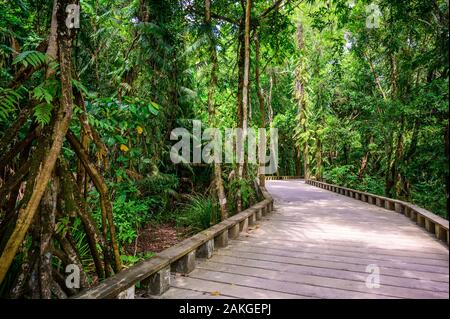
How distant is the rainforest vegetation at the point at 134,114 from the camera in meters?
3.02

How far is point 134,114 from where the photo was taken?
4262mm

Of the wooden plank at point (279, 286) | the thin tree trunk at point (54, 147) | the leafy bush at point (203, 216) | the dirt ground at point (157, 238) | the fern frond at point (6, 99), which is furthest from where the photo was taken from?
the leafy bush at point (203, 216)

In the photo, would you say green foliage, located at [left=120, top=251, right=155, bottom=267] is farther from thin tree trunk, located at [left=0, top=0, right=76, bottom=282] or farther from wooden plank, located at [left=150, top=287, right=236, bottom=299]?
thin tree trunk, located at [left=0, top=0, right=76, bottom=282]

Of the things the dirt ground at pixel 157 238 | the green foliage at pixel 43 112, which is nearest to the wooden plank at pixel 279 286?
the green foliage at pixel 43 112

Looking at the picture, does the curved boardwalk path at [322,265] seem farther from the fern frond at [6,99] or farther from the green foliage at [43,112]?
the fern frond at [6,99]

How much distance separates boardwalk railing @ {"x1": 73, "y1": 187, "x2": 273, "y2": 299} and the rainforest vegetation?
0.48 m

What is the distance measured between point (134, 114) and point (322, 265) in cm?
339

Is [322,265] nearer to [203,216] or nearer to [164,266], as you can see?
[164,266]

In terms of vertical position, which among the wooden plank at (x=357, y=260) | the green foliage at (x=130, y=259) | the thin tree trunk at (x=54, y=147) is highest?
the thin tree trunk at (x=54, y=147)

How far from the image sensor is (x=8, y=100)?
9.38 ft

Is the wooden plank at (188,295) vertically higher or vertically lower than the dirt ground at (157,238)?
higher

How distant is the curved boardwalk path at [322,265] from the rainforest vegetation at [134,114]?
3.35 feet

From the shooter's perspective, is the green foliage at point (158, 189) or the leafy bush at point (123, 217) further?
the green foliage at point (158, 189)
